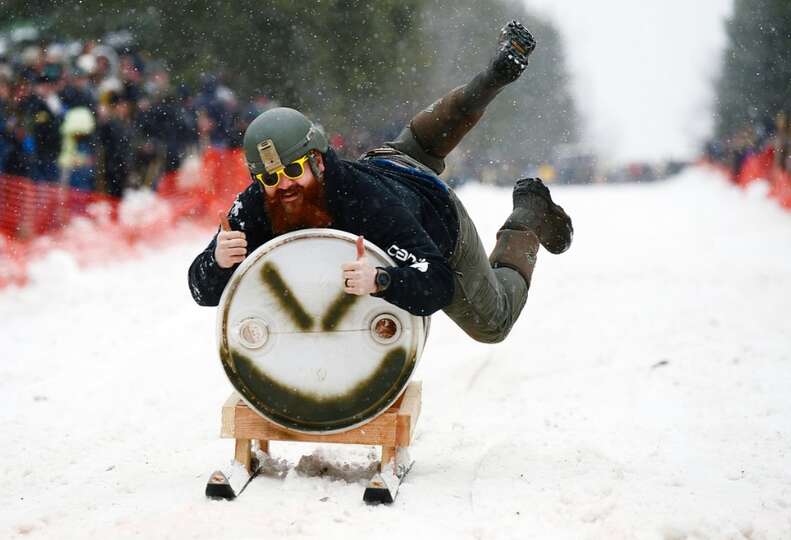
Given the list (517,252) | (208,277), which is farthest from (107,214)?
(208,277)

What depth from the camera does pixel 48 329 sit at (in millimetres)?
8461

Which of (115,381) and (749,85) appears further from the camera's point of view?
(749,85)

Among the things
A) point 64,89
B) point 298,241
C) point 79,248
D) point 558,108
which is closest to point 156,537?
point 298,241

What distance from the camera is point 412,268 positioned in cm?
366

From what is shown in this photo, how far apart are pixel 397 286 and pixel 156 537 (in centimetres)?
124

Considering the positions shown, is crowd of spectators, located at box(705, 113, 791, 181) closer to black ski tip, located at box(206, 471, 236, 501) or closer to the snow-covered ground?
the snow-covered ground

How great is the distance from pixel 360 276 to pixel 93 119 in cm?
929

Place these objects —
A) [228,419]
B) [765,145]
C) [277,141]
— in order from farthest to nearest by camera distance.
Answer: [765,145]
[228,419]
[277,141]

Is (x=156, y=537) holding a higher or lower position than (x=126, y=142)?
lower

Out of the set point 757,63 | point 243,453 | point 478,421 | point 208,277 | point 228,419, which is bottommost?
point 243,453

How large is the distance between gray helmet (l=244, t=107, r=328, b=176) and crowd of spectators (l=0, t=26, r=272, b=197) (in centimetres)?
802

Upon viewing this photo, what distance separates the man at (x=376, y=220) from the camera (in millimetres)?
3656

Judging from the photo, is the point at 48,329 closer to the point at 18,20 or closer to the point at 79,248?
the point at 79,248

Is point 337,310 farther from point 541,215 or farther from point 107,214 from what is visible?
point 107,214
